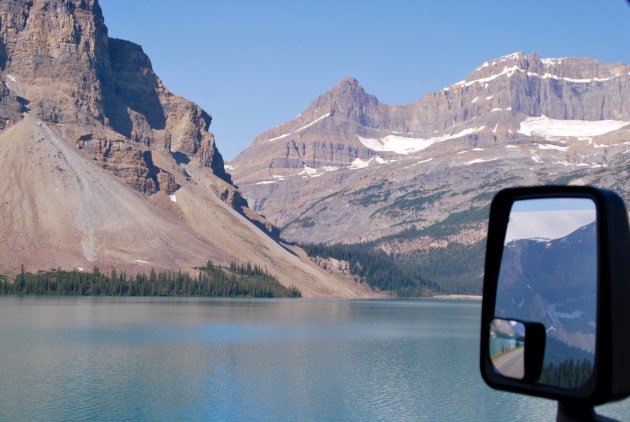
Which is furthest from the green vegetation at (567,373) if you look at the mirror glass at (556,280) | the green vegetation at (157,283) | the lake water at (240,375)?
the green vegetation at (157,283)

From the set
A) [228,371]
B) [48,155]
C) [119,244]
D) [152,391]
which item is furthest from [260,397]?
[48,155]

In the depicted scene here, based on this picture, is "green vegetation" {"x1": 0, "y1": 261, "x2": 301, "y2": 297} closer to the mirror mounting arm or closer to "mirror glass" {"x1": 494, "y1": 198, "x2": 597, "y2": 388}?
"mirror glass" {"x1": 494, "y1": 198, "x2": 597, "y2": 388}

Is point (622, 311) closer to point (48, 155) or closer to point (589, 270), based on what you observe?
point (589, 270)

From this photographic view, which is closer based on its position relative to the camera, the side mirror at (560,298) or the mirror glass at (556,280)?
the side mirror at (560,298)

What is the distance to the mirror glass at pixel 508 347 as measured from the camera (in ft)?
13.7

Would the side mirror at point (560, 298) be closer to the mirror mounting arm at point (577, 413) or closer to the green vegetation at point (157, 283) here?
the mirror mounting arm at point (577, 413)

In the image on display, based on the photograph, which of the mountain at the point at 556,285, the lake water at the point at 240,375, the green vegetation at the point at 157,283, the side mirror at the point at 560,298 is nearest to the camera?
the side mirror at the point at 560,298

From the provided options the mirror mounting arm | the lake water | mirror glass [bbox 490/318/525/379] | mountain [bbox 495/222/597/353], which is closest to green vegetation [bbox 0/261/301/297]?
the lake water

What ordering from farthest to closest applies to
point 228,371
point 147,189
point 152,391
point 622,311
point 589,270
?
A: point 147,189 < point 228,371 < point 152,391 < point 589,270 < point 622,311

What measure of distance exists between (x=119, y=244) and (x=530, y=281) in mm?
172474

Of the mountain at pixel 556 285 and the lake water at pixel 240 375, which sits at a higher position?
the mountain at pixel 556 285

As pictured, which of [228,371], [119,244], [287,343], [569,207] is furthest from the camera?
[119,244]

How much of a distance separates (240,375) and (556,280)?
46813mm

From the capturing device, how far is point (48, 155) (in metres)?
184
